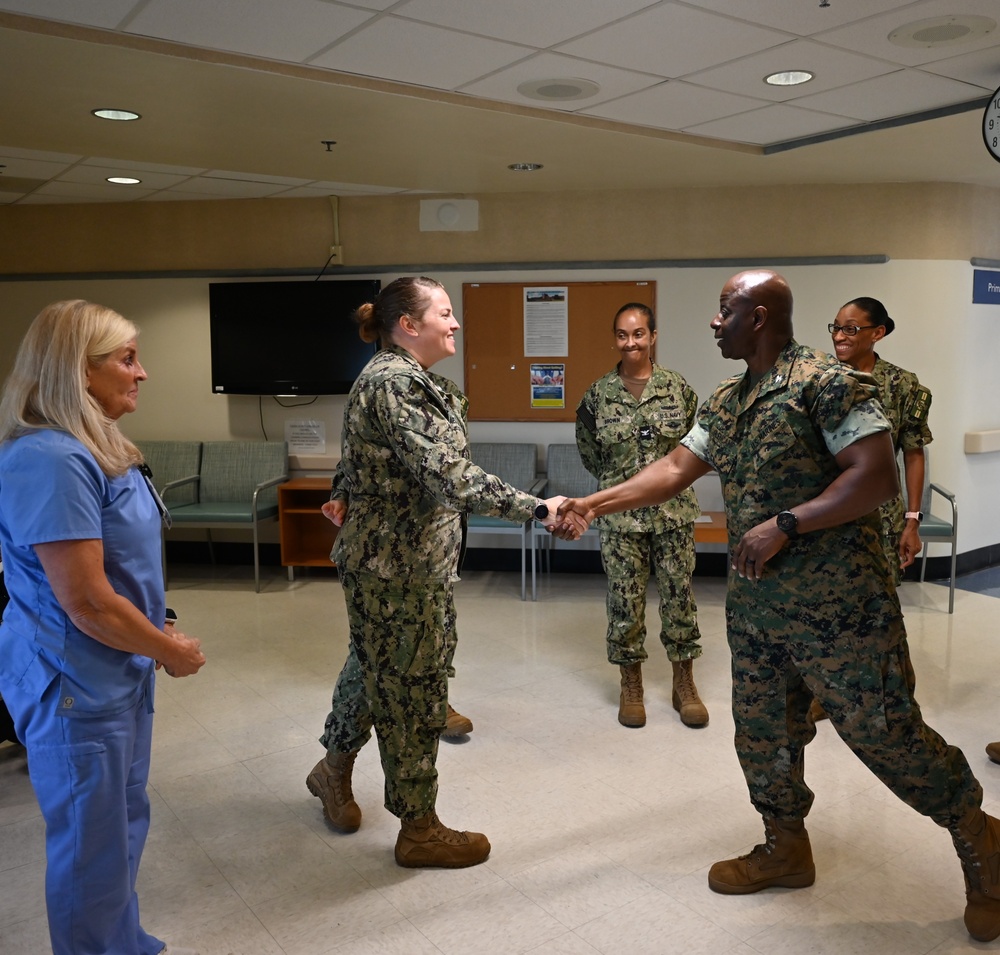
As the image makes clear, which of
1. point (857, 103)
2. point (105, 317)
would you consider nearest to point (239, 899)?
point (105, 317)

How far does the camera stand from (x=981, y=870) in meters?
2.15

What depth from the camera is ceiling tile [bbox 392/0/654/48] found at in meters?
2.89

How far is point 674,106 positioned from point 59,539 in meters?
3.48

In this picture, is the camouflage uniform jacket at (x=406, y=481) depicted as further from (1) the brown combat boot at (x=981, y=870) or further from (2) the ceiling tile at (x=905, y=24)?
(2) the ceiling tile at (x=905, y=24)

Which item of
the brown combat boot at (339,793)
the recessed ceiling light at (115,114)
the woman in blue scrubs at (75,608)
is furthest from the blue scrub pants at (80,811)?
the recessed ceiling light at (115,114)

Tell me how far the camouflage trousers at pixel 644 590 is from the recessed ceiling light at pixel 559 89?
1.92 meters

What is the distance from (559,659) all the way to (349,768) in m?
1.79

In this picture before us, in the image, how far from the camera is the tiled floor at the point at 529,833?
2240 mm

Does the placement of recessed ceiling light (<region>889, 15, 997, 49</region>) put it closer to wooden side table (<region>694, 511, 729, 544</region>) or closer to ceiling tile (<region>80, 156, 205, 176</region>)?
wooden side table (<region>694, 511, 729, 544</region>)

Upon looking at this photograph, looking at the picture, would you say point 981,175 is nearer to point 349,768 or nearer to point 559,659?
point 559,659

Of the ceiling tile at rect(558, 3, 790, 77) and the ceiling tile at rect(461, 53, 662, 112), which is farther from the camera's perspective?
the ceiling tile at rect(461, 53, 662, 112)

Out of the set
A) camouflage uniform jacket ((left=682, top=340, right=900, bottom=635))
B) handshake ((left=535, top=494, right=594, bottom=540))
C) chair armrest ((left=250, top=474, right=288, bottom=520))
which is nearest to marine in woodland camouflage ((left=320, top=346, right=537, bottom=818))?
handshake ((left=535, top=494, right=594, bottom=540))

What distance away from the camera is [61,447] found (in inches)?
64.2

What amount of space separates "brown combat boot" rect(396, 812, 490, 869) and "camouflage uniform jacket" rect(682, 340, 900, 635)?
1.09 metres
